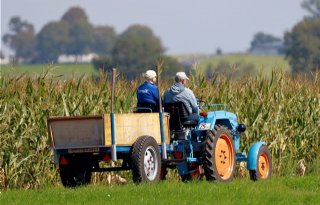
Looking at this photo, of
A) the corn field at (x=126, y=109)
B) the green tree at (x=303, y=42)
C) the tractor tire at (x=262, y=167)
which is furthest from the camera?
the green tree at (x=303, y=42)

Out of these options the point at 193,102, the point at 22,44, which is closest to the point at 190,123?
the point at 193,102

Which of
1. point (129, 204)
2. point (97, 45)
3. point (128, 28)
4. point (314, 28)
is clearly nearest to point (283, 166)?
point (129, 204)

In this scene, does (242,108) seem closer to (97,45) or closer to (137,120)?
(137,120)

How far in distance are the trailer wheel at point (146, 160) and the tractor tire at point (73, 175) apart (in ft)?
3.89

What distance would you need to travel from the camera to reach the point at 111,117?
18.0m

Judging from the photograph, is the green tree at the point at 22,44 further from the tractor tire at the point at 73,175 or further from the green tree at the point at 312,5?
the tractor tire at the point at 73,175

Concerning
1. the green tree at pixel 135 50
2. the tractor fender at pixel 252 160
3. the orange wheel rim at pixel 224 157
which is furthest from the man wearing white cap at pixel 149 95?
the green tree at pixel 135 50

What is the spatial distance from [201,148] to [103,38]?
175090 mm

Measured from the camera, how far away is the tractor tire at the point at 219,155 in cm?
1911

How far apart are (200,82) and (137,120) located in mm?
5804

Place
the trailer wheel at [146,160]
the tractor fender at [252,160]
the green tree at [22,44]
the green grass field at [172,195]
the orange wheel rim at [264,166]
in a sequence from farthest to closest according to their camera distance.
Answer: the green tree at [22,44] → the orange wheel rim at [264,166] → the tractor fender at [252,160] → the trailer wheel at [146,160] → the green grass field at [172,195]

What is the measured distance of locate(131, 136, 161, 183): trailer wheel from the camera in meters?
18.1

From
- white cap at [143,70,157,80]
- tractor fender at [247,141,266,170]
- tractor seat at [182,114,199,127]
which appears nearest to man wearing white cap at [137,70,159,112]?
white cap at [143,70,157,80]

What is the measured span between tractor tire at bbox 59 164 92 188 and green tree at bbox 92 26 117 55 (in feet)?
539
